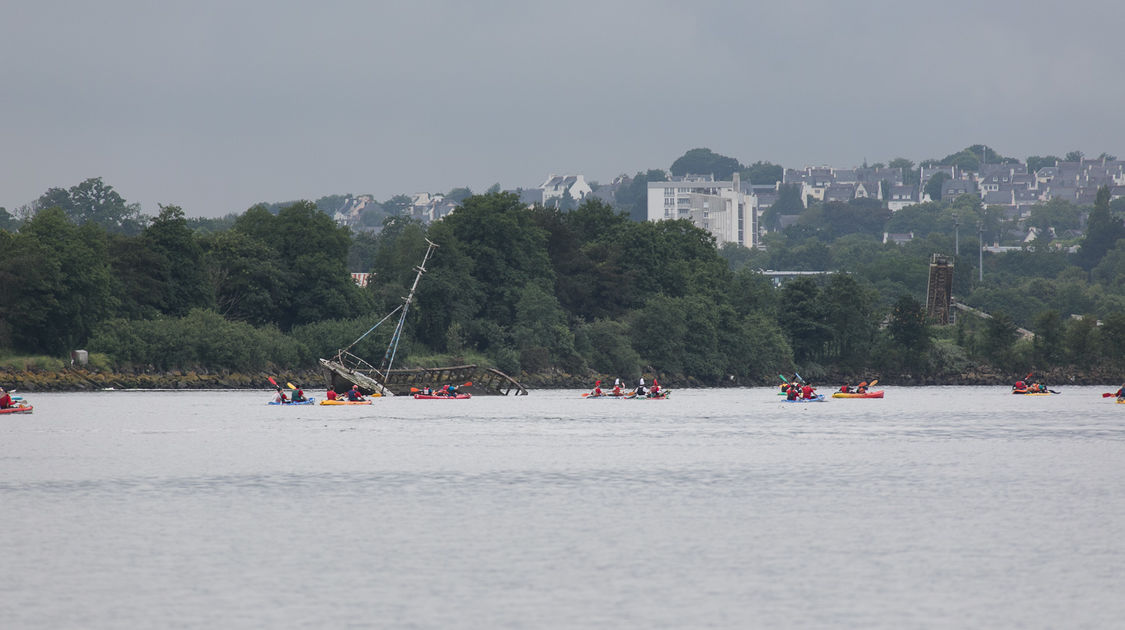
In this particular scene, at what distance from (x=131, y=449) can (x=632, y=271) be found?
346 ft

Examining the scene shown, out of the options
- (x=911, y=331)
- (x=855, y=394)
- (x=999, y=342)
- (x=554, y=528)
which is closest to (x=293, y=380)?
(x=855, y=394)

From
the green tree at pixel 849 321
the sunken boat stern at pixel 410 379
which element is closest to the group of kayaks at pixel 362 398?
the sunken boat stern at pixel 410 379

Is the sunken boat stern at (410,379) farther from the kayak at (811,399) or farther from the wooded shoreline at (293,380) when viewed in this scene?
the kayak at (811,399)

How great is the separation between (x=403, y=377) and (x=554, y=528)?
249 ft

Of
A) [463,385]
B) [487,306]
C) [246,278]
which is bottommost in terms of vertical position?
[463,385]

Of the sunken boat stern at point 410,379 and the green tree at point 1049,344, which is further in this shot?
the green tree at point 1049,344

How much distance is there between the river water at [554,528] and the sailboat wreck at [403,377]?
3002 cm

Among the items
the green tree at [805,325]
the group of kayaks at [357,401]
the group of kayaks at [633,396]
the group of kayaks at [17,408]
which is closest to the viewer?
the group of kayaks at [17,408]

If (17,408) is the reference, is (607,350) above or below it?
above

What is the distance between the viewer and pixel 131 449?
186ft

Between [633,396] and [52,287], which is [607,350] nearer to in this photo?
[633,396]

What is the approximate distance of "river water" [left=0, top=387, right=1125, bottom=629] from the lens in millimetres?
26109

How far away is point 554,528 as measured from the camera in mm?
35719

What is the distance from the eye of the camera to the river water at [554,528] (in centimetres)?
2611
